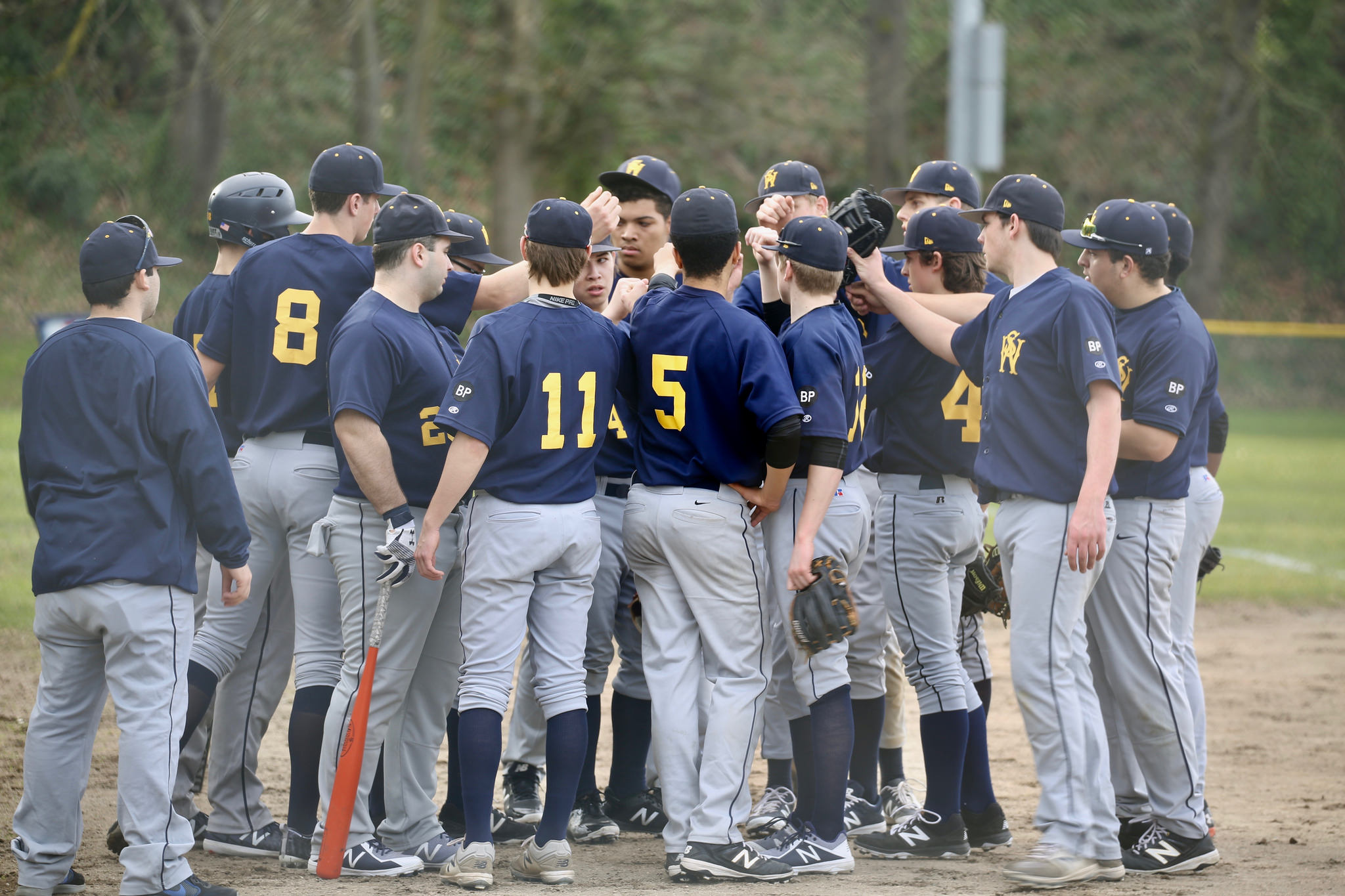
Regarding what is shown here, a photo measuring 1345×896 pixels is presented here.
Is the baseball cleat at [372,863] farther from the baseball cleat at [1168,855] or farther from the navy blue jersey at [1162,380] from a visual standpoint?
the navy blue jersey at [1162,380]

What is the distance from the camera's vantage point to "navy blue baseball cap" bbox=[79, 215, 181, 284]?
383 centimetres

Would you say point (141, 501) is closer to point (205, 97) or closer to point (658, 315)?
point (658, 315)

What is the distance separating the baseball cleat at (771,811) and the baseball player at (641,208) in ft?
7.06

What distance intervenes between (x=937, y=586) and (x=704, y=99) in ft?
57.9

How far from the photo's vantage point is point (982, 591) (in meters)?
5.17

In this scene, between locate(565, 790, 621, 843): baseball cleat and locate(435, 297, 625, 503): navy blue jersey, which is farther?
locate(565, 790, 621, 843): baseball cleat

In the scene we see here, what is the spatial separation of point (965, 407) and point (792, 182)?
3.61 feet

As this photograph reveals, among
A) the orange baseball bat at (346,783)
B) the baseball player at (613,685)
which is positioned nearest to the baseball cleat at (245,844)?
the orange baseball bat at (346,783)

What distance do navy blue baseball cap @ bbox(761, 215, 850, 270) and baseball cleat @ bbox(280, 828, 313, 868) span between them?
2494 mm

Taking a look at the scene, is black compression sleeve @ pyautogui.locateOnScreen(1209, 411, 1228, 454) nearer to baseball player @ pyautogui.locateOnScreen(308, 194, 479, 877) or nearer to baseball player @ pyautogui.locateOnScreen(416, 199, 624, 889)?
baseball player @ pyautogui.locateOnScreen(416, 199, 624, 889)

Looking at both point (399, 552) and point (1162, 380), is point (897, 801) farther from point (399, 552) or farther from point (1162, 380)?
point (399, 552)

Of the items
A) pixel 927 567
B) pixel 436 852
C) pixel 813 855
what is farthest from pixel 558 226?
pixel 813 855

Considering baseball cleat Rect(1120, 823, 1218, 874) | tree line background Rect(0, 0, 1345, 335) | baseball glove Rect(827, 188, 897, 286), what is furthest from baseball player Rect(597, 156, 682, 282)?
tree line background Rect(0, 0, 1345, 335)

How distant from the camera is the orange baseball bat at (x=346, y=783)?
4098 millimetres
